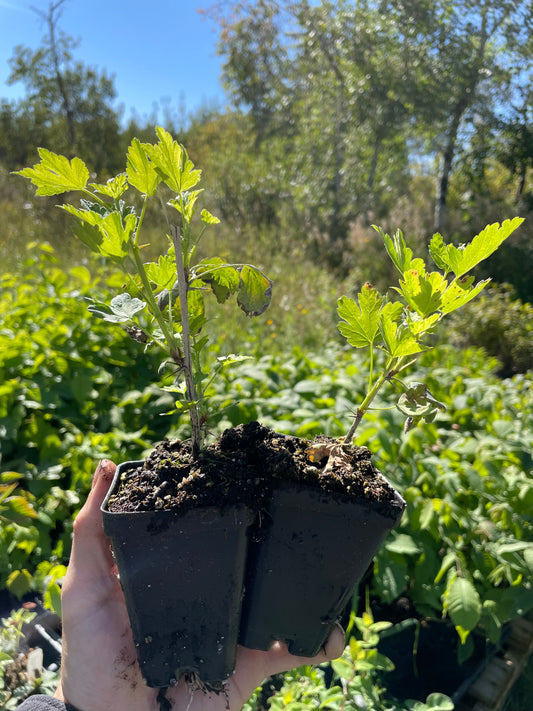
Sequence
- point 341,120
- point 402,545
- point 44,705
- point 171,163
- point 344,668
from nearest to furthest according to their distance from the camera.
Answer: point 171,163, point 44,705, point 344,668, point 402,545, point 341,120

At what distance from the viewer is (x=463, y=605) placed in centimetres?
139

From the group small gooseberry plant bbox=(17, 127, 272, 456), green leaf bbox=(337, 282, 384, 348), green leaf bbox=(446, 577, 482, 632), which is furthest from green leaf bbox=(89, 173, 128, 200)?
green leaf bbox=(446, 577, 482, 632)

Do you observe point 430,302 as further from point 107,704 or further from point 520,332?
point 520,332

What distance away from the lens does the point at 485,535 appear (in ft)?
5.48

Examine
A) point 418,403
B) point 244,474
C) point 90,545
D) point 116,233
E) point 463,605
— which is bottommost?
point 463,605

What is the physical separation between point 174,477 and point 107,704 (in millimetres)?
527

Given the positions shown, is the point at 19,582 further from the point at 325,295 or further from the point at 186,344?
the point at 325,295

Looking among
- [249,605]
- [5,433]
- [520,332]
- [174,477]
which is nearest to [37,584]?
[5,433]

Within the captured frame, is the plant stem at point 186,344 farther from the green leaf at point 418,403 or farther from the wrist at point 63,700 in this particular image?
the wrist at point 63,700

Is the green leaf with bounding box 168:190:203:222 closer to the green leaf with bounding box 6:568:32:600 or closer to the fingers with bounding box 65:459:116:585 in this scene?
the fingers with bounding box 65:459:116:585

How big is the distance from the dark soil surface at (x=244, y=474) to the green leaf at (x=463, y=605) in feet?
2.89

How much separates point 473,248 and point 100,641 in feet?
3.10

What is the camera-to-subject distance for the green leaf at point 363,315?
72 cm


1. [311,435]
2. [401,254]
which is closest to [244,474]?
[401,254]
